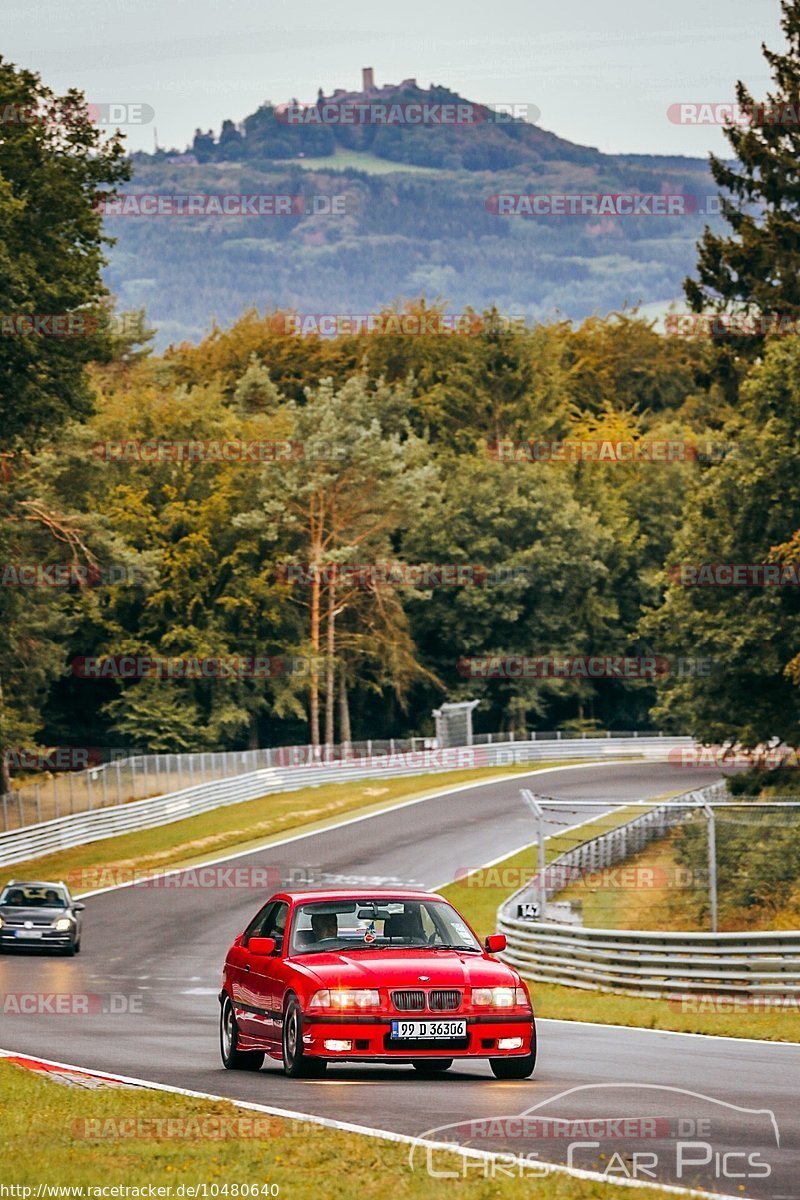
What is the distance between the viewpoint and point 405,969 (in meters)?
13.7

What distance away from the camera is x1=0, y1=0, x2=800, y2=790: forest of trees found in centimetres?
4916

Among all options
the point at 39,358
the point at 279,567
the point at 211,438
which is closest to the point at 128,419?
the point at 211,438

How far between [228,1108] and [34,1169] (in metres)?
2.66

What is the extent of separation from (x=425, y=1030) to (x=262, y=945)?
5.36 feet

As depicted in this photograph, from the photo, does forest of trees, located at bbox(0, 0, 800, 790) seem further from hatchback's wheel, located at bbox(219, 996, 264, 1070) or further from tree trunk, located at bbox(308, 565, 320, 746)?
hatchback's wheel, located at bbox(219, 996, 264, 1070)

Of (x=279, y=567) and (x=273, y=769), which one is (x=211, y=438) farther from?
(x=273, y=769)

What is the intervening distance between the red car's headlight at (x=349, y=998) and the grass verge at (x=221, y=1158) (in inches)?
47.1

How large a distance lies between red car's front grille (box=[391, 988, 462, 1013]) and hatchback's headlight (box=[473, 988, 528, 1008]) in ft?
0.45

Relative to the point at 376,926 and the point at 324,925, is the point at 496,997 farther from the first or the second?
the point at 324,925

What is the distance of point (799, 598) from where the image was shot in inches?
1948
